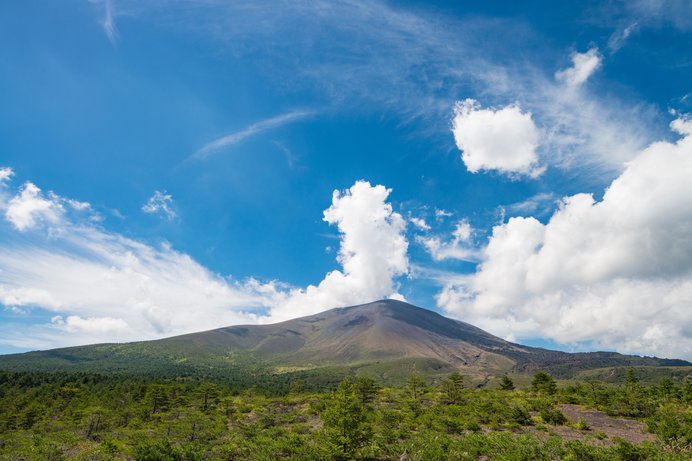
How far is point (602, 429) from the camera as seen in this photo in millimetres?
34250

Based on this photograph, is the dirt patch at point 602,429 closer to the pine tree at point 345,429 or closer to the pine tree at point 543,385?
the pine tree at point 543,385

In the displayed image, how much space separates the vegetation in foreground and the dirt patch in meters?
0.11

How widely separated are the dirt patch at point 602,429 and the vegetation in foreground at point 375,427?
11cm

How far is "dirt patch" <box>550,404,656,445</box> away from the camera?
30.4 metres

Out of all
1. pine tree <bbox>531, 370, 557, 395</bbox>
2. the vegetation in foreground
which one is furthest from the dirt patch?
pine tree <bbox>531, 370, 557, 395</bbox>

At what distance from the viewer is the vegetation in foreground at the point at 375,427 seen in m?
24.6

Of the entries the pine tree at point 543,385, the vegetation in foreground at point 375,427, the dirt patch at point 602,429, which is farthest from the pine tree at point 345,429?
the pine tree at point 543,385

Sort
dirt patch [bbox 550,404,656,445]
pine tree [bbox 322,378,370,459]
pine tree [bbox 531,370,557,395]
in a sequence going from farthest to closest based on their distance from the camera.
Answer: pine tree [bbox 531,370,557,395] < dirt patch [bbox 550,404,656,445] < pine tree [bbox 322,378,370,459]

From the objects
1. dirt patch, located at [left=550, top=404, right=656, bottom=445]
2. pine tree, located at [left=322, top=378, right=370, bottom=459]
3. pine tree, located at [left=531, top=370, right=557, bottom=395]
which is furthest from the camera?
pine tree, located at [left=531, top=370, right=557, bottom=395]

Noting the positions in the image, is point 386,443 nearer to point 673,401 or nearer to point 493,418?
point 493,418

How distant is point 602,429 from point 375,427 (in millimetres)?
21453

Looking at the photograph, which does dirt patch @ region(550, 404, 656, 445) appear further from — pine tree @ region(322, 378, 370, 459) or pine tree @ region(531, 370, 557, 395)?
pine tree @ region(322, 378, 370, 459)

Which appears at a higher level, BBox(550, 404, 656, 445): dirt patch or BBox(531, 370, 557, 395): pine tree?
BBox(531, 370, 557, 395): pine tree

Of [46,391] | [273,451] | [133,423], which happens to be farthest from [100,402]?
[273,451]
